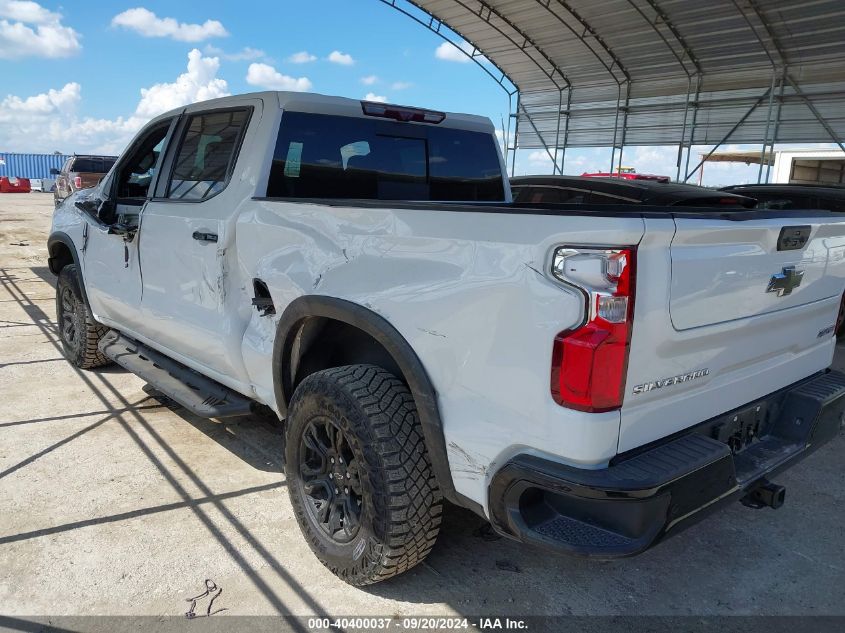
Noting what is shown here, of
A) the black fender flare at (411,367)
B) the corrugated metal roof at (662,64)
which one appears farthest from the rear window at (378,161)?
the corrugated metal roof at (662,64)

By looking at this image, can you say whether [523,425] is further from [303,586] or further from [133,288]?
[133,288]

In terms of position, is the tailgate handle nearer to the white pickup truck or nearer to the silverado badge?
the white pickup truck

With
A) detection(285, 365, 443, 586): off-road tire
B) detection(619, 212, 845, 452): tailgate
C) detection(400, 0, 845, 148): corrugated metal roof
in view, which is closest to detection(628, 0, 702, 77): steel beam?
detection(400, 0, 845, 148): corrugated metal roof

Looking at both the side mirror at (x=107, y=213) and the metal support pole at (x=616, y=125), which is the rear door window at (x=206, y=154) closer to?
the side mirror at (x=107, y=213)

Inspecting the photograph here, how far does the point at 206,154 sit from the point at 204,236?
599 millimetres

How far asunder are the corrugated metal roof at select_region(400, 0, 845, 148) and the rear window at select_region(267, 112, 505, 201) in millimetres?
11790

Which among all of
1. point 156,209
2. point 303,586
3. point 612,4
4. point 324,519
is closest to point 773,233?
point 324,519

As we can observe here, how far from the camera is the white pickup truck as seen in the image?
188 cm

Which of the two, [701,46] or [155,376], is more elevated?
[701,46]

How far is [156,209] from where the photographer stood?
12.5 ft

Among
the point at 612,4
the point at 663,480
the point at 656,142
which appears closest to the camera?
the point at 663,480

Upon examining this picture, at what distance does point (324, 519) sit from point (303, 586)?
0.28 meters

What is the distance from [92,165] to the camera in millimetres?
18453

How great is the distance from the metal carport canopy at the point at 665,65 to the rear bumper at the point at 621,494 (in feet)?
44.7
